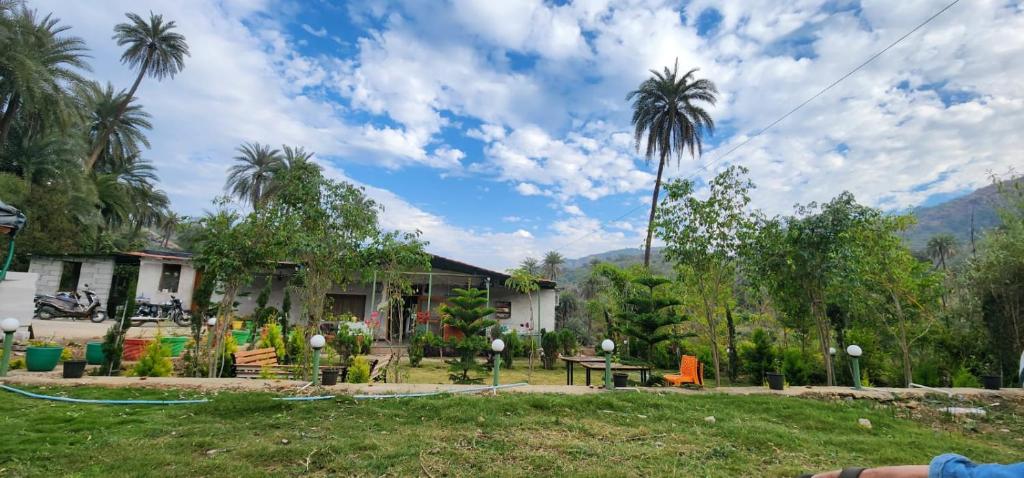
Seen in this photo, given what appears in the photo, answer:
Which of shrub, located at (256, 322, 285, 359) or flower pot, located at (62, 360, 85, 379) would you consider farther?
shrub, located at (256, 322, 285, 359)

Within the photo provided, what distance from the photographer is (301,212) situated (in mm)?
7676

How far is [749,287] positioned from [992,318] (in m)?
4.25

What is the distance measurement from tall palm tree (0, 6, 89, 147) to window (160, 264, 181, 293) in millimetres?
6871

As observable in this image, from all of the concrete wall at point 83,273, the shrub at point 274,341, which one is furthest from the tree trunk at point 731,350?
the concrete wall at point 83,273

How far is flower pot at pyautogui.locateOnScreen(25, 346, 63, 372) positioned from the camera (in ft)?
24.2

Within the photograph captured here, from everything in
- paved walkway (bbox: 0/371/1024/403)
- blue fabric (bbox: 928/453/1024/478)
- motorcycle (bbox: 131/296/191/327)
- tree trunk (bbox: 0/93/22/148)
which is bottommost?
paved walkway (bbox: 0/371/1024/403)

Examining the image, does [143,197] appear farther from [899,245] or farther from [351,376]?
[899,245]

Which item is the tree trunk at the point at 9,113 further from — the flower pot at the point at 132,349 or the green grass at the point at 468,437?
the green grass at the point at 468,437

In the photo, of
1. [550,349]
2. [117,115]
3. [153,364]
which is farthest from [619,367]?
[117,115]

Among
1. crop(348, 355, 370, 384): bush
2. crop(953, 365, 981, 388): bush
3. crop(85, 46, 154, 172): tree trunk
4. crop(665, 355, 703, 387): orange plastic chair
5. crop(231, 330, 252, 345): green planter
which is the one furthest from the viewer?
crop(85, 46, 154, 172): tree trunk

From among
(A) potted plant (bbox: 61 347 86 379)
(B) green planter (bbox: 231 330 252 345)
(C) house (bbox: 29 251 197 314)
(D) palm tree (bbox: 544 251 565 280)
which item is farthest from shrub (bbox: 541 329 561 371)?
(D) palm tree (bbox: 544 251 565 280)

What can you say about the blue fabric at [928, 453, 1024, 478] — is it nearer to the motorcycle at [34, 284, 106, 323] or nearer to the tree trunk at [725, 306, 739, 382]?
the tree trunk at [725, 306, 739, 382]

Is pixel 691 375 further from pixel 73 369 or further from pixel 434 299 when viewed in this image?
pixel 434 299

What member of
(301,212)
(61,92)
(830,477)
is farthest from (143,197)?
(830,477)
